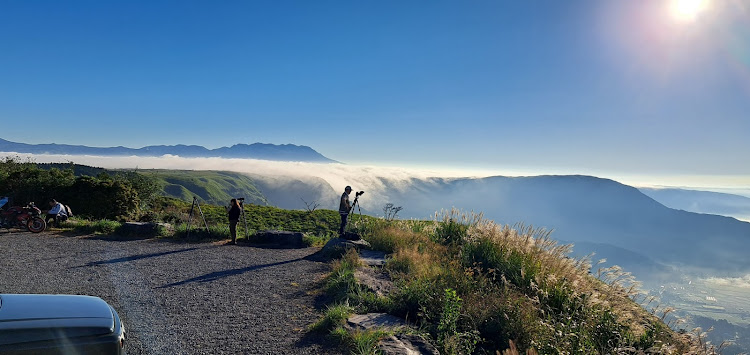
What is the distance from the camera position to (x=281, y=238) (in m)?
14.4

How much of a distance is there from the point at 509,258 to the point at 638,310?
7.93ft

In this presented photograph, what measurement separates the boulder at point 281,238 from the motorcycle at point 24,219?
8.64 metres

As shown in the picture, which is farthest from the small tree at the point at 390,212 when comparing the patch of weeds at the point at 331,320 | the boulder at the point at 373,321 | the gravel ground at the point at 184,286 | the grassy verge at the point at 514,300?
the patch of weeds at the point at 331,320

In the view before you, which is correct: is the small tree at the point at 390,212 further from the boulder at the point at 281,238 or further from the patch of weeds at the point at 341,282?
the patch of weeds at the point at 341,282

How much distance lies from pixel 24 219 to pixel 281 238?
10.6m

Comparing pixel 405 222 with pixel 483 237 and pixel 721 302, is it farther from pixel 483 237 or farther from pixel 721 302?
pixel 721 302

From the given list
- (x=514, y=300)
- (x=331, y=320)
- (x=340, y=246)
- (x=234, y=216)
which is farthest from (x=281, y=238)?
(x=514, y=300)

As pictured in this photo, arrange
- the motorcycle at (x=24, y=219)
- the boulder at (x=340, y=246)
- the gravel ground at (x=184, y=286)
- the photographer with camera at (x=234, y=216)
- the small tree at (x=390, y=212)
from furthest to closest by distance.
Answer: the small tree at (x=390, y=212), the motorcycle at (x=24, y=219), the photographer with camera at (x=234, y=216), the boulder at (x=340, y=246), the gravel ground at (x=184, y=286)

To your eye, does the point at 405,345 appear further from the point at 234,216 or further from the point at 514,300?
the point at 234,216

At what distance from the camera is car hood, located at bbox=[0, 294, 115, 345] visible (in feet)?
9.47

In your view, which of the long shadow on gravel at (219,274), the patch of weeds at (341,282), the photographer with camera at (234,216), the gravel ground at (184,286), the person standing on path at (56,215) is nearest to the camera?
the gravel ground at (184,286)

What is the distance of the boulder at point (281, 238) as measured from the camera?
14164mm

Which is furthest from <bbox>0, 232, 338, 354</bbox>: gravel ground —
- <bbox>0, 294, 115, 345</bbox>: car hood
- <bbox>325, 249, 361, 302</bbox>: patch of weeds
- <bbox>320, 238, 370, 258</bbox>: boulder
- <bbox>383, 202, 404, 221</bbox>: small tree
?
<bbox>383, 202, 404, 221</bbox>: small tree

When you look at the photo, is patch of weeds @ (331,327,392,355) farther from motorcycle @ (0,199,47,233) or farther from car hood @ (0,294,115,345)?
motorcycle @ (0,199,47,233)
